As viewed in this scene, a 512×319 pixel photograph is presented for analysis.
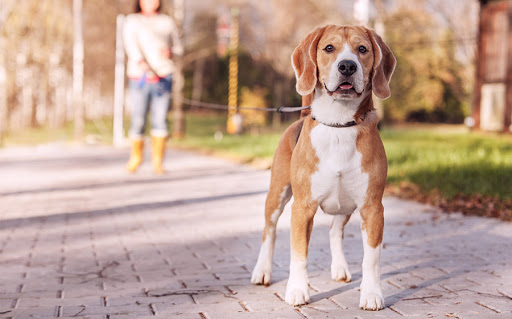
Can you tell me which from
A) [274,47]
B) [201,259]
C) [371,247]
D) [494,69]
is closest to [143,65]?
[201,259]

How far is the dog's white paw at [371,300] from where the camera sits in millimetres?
3664

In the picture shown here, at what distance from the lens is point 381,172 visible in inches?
147

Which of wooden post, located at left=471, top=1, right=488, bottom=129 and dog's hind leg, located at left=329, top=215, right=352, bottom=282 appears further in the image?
wooden post, located at left=471, top=1, right=488, bottom=129

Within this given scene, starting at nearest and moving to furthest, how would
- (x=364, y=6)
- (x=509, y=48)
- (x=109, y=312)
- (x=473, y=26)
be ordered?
(x=109, y=312) → (x=364, y=6) → (x=509, y=48) → (x=473, y=26)

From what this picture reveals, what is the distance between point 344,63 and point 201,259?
215 centimetres

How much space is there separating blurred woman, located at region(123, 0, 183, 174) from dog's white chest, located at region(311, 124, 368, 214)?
7.13m

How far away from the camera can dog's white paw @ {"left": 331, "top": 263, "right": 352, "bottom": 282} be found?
4.36 meters

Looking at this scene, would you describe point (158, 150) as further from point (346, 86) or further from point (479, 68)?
point (479, 68)

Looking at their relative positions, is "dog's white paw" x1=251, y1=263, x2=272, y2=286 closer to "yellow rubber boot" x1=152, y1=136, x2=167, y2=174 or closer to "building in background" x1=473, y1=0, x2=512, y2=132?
"yellow rubber boot" x1=152, y1=136, x2=167, y2=174

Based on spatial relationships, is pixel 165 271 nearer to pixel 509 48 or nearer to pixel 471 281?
pixel 471 281

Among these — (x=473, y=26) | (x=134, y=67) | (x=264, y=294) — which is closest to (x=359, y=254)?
(x=264, y=294)

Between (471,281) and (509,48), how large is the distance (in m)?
21.8

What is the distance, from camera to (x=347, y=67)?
358 cm

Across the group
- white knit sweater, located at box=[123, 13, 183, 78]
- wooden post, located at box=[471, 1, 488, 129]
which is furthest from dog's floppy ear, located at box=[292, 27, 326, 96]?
wooden post, located at box=[471, 1, 488, 129]
